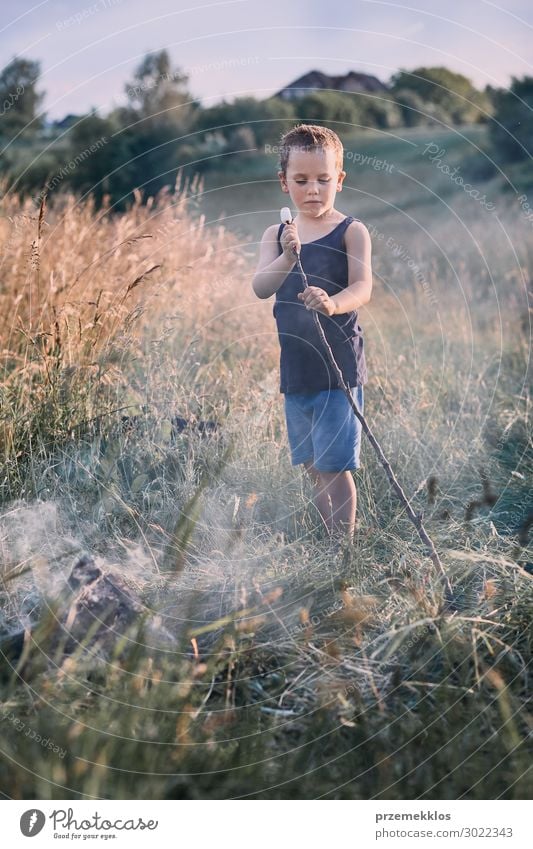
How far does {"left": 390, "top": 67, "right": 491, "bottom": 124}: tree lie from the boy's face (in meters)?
5.13

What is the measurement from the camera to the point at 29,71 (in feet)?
17.5

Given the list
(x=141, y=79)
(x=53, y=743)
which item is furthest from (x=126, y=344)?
(x=141, y=79)

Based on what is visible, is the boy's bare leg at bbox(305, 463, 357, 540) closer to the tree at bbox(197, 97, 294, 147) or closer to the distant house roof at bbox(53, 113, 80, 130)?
the distant house roof at bbox(53, 113, 80, 130)

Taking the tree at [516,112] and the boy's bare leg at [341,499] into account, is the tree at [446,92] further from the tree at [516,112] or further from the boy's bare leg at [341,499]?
the boy's bare leg at [341,499]

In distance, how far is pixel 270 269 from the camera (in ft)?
9.11

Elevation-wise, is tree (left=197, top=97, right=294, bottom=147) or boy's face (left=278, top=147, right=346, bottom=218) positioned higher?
tree (left=197, top=97, right=294, bottom=147)

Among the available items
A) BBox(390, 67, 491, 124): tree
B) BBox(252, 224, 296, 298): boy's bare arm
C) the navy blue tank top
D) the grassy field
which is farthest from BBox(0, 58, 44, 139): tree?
BBox(390, 67, 491, 124): tree

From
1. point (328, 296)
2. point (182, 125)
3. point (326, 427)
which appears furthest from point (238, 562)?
point (182, 125)

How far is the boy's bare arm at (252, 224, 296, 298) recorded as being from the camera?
2.76 metres

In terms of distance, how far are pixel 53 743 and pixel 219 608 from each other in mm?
739

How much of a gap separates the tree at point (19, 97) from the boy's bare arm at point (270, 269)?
1616mm
